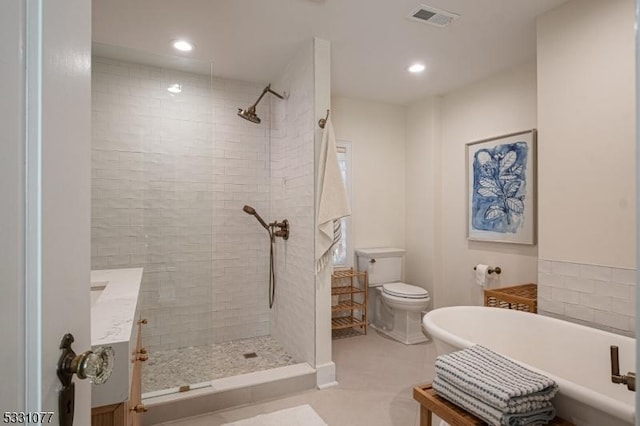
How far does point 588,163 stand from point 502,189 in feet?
3.65

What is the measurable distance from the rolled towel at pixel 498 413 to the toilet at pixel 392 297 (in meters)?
1.85

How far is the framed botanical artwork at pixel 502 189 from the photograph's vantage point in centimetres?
286

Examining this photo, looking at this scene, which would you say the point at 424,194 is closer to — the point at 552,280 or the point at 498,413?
the point at 552,280

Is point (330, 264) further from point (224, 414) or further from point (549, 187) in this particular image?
point (549, 187)

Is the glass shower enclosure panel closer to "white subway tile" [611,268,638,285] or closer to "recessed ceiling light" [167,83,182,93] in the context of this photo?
"recessed ceiling light" [167,83,182,93]

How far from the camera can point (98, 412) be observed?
2.88 feet

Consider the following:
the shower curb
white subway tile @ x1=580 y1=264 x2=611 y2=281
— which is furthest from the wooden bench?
the shower curb

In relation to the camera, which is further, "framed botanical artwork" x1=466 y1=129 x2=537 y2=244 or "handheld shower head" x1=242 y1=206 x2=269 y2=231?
"handheld shower head" x1=242 y1=206 x2=269 y2=231

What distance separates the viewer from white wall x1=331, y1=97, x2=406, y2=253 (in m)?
3.90

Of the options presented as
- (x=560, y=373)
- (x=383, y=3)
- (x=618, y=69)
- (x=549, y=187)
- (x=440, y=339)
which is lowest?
(x=560, y=373)

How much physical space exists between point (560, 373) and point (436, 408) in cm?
94

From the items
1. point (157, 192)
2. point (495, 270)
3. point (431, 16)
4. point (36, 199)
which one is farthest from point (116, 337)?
point (495, 270)

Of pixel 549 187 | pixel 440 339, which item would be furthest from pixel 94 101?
pixel 549 187

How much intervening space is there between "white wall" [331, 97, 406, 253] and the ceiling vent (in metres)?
1.58
